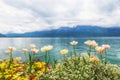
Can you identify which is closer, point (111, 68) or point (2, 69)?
point (111, 68)

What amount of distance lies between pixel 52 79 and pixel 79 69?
35.5 inches

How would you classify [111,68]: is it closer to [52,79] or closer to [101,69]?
[101,69]

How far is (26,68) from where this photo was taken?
10984mm

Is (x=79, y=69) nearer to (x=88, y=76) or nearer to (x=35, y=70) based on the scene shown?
(x=88, y=76)

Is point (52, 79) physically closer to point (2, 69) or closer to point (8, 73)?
point (8, 73)

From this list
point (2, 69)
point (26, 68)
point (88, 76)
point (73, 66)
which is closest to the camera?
point (88, 76)

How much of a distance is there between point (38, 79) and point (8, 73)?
4.34ft

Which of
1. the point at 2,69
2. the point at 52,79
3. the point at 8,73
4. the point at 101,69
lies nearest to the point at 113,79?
the point at 101,69

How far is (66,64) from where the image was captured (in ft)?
30.5

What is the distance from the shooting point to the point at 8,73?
922cm

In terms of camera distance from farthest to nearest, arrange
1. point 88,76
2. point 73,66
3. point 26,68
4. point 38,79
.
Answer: point 26,68, point 73,66, point 38,79, point 88,76

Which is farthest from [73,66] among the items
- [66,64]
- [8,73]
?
[8,73]

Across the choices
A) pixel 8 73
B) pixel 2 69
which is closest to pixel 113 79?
pixel 8 73

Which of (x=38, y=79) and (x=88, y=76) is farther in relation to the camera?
(x=38, y=79)
